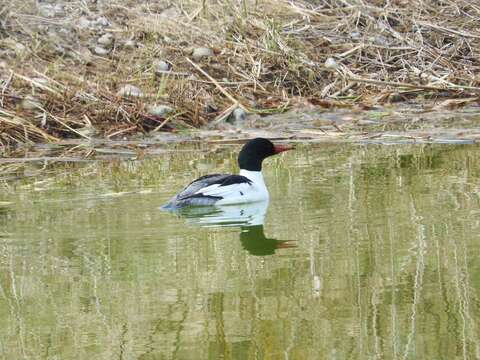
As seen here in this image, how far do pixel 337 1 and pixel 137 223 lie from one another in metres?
9.05

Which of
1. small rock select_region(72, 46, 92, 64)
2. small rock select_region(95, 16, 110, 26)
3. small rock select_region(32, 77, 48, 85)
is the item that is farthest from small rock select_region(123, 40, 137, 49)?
small rock select_region(32, 77, 48, 85)

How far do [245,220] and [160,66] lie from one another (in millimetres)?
6053

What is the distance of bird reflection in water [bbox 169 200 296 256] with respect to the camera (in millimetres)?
7504

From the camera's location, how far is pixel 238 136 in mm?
12281

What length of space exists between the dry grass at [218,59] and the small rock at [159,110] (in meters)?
0.07

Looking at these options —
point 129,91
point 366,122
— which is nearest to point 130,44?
point 129,91

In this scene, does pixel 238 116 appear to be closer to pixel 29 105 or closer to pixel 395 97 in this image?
pixel 395 97

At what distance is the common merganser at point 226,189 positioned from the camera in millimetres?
8891

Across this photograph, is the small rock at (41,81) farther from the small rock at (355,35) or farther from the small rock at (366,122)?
the small rock at (355,35)

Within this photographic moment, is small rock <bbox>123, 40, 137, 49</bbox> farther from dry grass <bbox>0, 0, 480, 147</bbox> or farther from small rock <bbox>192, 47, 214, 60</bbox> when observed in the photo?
small rock <bbox>192, 47, 214, 60</bbox>

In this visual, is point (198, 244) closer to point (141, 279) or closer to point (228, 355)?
point (141, 279)

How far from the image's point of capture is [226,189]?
9.12m

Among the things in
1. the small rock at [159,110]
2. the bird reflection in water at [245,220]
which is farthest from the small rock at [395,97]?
the bird reflection in water at [245,220]

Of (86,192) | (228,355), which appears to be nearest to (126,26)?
(86,192)
